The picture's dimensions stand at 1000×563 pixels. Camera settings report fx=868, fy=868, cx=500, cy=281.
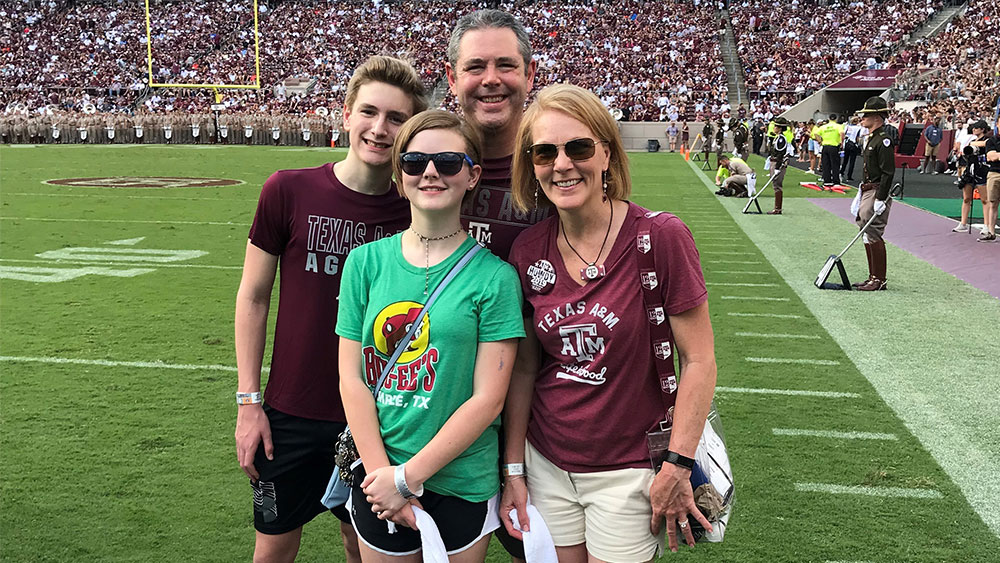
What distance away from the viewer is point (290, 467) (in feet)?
8.57

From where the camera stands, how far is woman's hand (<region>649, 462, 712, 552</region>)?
2.11 m

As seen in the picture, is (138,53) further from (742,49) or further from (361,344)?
(361,344)

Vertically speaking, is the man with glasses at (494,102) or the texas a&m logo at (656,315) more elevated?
the man with glasses at (494,102)

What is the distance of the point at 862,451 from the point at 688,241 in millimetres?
3000

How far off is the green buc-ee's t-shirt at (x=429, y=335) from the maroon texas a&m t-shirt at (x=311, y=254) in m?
0.37

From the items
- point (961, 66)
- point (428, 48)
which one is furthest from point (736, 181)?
A: point (428, 48)

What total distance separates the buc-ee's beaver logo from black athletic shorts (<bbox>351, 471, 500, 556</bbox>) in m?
0.36

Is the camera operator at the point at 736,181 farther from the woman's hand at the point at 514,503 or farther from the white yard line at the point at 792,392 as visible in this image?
the woman's hand at the point at 514,503

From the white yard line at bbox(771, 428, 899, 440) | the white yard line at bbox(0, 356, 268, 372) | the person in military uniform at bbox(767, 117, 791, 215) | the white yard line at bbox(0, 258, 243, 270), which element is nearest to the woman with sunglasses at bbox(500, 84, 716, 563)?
the white yard line at bbox(771, 428, 899, 440)

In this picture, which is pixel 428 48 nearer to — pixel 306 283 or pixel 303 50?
pixel 303 50

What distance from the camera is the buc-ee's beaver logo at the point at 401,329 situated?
2.12 m

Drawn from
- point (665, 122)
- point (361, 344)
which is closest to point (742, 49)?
point (665, 122)

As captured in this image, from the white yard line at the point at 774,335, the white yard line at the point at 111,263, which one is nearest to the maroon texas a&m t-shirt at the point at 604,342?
the white yard line at the point at 774,335

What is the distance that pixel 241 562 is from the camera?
11.1 feet
